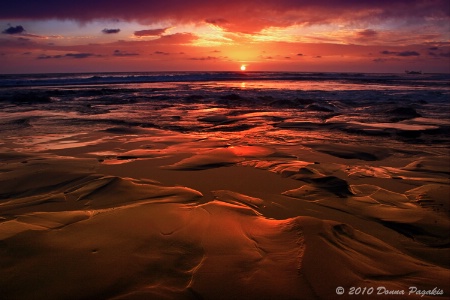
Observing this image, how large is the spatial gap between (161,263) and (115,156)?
401cm

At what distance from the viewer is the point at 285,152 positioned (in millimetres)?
6727

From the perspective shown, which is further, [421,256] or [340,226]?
[340,226]

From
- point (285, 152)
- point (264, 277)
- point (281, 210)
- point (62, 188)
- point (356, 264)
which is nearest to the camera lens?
point (264, 277)

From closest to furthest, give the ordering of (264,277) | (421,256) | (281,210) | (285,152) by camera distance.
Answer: (264,277) < (421,256) < (281,210) < (285,152)

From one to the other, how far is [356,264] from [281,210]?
1218 mm

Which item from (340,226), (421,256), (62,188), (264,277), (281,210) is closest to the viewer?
(264,277)

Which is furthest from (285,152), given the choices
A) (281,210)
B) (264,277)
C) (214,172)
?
(264,277)

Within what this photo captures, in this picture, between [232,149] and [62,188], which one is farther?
[232,149]

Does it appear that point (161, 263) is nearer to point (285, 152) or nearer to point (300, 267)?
point (300, 267)

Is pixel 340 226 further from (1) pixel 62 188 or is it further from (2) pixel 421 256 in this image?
(1) pixel 62 188

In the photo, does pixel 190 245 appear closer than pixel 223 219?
Yes

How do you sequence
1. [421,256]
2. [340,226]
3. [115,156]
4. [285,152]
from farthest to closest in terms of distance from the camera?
[285,152] → [115,156] → [340,226] → [421,256]

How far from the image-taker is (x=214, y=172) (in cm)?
535

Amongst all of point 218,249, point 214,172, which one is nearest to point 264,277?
point 218,249
